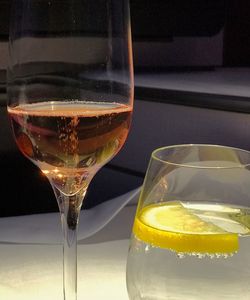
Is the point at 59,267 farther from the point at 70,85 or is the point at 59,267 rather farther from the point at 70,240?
→ the point at 70,85

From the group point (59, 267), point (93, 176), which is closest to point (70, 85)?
point (93, 176)

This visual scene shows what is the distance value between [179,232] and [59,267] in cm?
25

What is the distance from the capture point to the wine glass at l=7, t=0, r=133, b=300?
0.52 meters

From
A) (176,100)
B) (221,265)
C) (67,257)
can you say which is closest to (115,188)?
(176,100)

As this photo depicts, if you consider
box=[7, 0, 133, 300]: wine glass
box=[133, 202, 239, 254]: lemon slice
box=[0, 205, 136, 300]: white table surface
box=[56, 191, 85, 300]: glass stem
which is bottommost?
box=[0, 205, 136, 300]: white table surface

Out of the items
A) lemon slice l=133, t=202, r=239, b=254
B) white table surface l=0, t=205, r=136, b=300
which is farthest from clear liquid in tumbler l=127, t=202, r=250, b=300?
white table surface l=0, t=205, r=136, b=300

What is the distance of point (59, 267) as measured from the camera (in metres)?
0.68

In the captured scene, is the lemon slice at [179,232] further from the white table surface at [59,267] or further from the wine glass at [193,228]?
the white table surface at [59,267]

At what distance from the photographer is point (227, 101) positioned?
3.76 feet

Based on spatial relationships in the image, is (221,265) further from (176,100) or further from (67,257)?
(176,100)

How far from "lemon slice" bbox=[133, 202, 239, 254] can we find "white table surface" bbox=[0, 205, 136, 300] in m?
0.14

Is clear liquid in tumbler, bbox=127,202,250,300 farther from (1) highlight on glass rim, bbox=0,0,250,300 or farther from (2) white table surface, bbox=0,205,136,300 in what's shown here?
(2) white table surface, bbox=0,205,136,300

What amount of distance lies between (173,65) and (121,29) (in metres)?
1.36

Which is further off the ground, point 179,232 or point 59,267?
point 179,232
